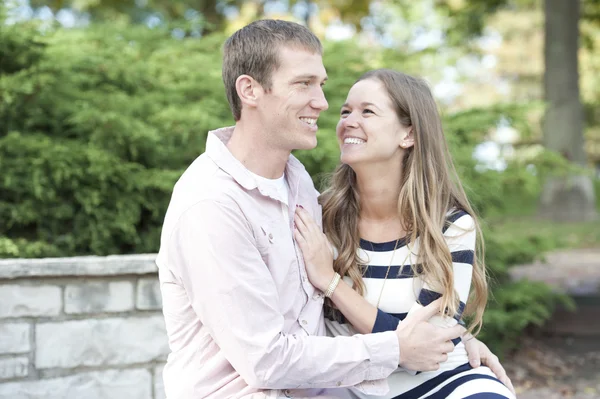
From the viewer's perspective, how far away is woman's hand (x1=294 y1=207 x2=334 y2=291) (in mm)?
2516

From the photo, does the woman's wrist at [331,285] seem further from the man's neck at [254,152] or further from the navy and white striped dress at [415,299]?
the man's neck at [254,152]

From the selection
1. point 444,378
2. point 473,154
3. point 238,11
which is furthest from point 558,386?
point 238,11

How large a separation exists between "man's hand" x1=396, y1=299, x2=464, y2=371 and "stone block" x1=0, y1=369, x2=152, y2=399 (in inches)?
59.7

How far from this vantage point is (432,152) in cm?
281

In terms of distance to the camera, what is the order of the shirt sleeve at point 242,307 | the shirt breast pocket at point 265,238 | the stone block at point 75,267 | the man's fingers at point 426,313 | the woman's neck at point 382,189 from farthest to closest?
the stone block at point 75,267, the woman's neck at point 382,189, the man's fingers at point 426,313, the shirt breast pocket at point 265,238, the shirt sleeve at point 242,307

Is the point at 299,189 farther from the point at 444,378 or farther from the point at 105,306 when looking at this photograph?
the point at 105,306

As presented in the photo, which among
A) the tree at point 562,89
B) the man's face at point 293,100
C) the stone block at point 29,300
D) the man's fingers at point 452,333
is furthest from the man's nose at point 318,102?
the tree at point 562,89

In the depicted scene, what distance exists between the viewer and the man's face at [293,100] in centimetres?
240

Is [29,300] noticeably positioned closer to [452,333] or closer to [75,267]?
[75,267]

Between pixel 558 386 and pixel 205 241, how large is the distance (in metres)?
3.91

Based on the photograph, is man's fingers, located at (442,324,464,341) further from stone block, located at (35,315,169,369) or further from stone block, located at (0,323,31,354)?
stone block, located at (0,323,31,354)

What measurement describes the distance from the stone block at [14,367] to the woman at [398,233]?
146 centimetres

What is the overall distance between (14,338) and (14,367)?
0.42ft

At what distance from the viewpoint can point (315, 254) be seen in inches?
99.2
